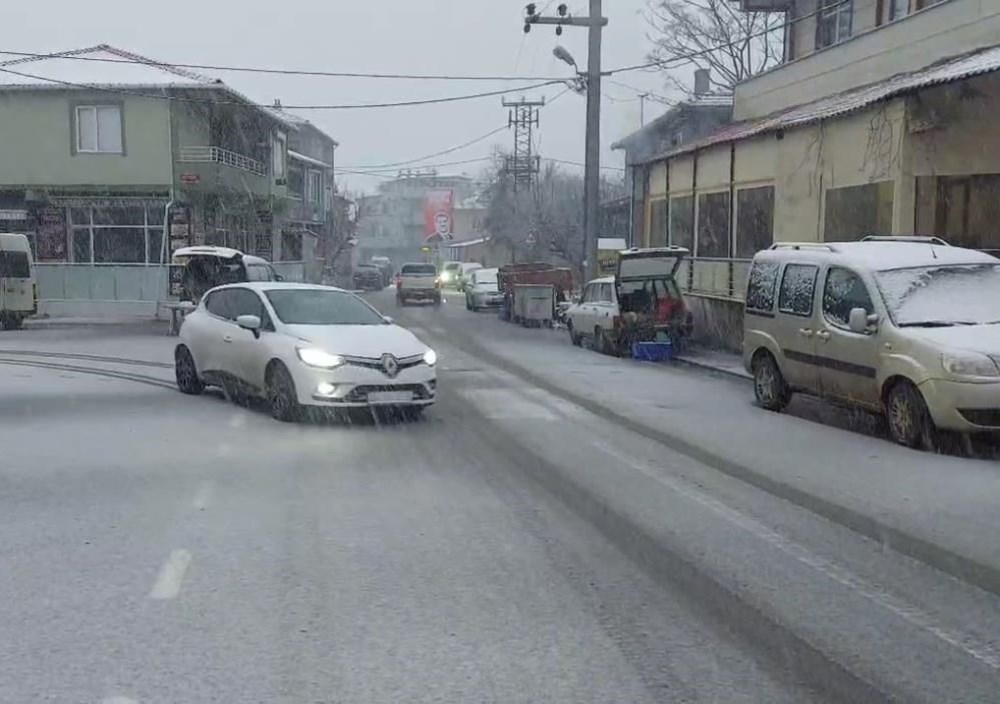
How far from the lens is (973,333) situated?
33.2 ft

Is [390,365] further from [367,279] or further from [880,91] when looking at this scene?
[367,279]

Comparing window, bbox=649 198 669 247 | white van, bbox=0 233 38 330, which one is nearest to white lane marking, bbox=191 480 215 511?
window, bbox=649 198 669 247

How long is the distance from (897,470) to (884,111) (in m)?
8.85

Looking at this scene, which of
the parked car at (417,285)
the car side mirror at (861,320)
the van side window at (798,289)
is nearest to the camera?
the car side mirror at (861,320)

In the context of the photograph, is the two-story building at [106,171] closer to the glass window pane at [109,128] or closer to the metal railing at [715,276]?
the glass window pane at [109,128]

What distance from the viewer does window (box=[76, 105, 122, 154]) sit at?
33.3m

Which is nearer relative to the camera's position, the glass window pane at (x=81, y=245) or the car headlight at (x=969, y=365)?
the car headlight at (x=969, y=365)

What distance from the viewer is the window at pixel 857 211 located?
17.1 m

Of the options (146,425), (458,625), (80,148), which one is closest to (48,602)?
(458,625)

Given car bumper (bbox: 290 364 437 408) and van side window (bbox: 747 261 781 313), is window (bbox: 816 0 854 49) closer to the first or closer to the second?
van side window (bbox: 747 261 781 313)

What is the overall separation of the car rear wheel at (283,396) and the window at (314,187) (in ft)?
165

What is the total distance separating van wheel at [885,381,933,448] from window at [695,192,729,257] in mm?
13556

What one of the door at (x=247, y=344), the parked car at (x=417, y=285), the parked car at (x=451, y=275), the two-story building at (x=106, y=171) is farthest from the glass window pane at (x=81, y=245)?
the parked car at (x=451, y=275)

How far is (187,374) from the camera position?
13.9 meters
